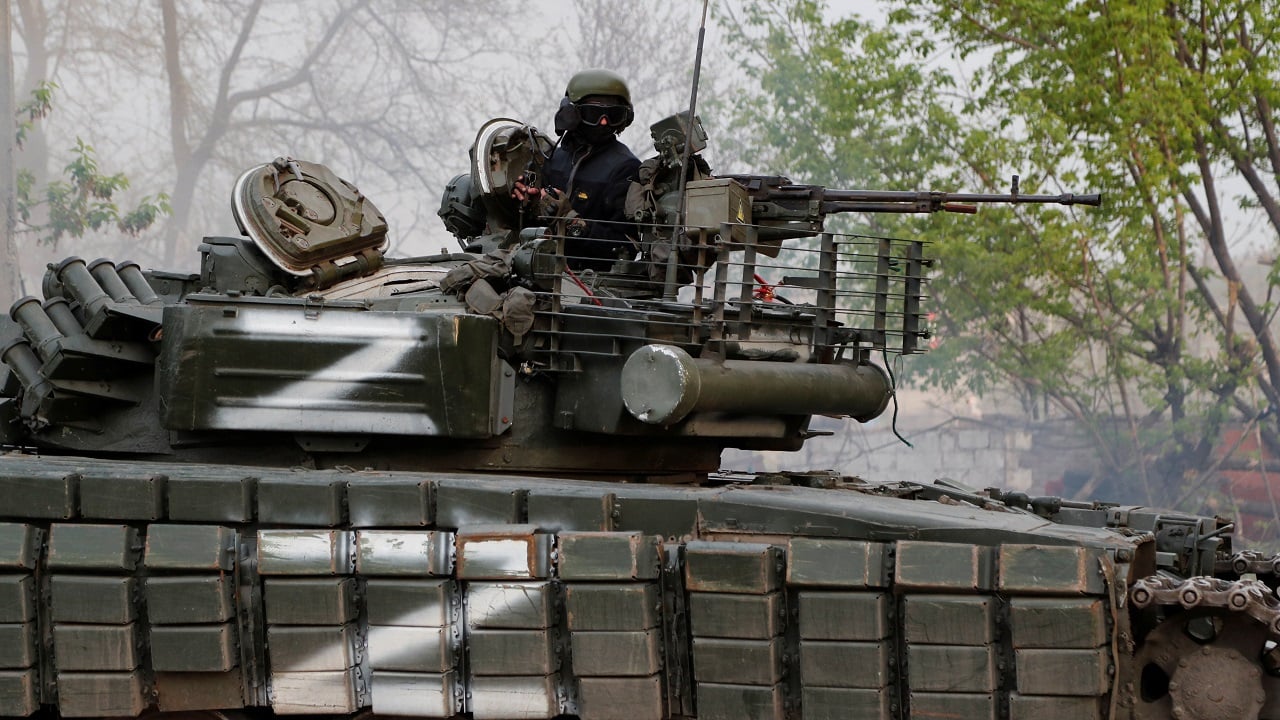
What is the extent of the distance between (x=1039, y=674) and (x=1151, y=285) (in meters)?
12.4

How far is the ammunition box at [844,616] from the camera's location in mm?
6734

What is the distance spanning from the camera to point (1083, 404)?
19547 mm

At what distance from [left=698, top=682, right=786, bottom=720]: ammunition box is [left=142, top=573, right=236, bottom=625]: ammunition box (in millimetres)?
2531

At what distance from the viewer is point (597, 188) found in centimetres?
971

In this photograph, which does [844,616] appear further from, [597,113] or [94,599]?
[597,113]

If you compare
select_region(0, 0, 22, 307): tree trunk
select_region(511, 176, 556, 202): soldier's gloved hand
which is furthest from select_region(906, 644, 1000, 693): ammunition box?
select_region(0, 0, 22, 307): tree trunk

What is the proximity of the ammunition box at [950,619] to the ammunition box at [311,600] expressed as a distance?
9.28ft

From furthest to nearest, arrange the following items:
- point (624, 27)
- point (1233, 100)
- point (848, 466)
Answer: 1. point (848, 466)
2. point (624, 27)
3. point (1233, 100)

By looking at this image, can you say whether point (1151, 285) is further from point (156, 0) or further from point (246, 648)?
point (156, 0)

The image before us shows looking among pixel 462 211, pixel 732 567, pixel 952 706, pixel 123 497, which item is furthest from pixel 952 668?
pixel 462 211

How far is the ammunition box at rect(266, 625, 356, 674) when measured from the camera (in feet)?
24.0

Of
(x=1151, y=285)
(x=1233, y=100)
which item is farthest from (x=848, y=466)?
(x=1233, y=100)

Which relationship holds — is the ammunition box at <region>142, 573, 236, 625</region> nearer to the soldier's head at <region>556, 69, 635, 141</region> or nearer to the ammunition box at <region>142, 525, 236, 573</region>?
the ammunition box at <region>142, 525, 236, 573</region>

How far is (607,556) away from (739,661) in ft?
2.67
